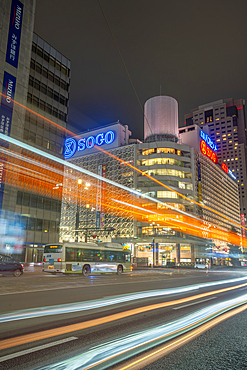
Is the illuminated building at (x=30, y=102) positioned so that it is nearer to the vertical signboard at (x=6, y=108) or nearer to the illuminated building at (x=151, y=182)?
the vertical signboard at (x=6, y=108)

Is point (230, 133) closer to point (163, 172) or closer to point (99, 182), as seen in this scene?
point (163, 172)

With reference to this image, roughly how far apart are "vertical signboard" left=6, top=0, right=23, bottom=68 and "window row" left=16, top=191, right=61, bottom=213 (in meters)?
17.8

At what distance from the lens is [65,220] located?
10231 cm

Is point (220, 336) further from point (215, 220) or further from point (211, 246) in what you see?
point (215, 220)

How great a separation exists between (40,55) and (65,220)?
68.2 metres

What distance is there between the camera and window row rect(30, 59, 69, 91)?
4249cm

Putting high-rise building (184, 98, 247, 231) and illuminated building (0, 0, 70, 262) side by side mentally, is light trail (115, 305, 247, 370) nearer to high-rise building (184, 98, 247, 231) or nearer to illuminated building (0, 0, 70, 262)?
illuminated building (0, 0, 70, 262)

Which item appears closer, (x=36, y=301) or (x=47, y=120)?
(x=36, y=301)

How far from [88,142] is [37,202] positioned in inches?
2327

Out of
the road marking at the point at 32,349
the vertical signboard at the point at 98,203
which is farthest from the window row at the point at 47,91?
the road marking at the point at 32,349

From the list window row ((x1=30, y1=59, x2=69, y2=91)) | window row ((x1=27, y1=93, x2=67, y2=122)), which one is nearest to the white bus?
window row ((x1=27, y1=93, x2=67, y2=122))

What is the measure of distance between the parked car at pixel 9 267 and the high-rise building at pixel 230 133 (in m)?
173

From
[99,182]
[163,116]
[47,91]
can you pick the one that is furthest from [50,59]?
[163,116]

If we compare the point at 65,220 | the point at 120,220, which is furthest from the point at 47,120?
the point at 65,220
